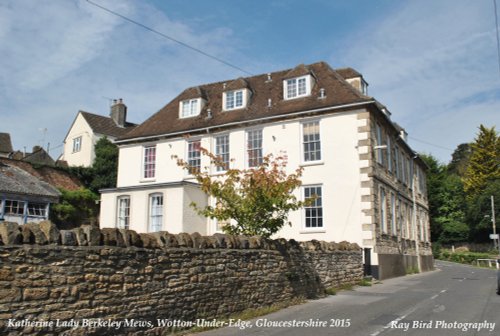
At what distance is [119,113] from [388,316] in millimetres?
44415

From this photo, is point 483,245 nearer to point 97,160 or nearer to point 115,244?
point 97,160

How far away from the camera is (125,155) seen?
2869 cm

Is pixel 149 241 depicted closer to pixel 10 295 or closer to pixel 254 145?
pixel 10 295

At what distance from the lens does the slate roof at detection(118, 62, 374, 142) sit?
2342cm

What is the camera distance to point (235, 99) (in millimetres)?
26812

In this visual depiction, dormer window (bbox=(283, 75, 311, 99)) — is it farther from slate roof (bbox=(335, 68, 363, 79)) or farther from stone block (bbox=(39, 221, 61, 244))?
stone block (bbox=(39, 221, 61, 244))

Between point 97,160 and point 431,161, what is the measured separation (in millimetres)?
43028

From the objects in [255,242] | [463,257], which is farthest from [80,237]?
[463,257]

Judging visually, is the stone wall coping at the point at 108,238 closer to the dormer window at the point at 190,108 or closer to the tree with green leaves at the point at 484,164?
the dormer window at the point at 190,108

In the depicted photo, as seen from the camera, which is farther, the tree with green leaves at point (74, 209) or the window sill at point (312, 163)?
the tree with green leaves at point (74, 209)

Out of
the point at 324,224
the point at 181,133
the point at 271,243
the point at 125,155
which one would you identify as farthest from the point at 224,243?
the point at 125,155

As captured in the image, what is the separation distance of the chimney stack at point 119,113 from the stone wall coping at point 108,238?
4134 centimetres

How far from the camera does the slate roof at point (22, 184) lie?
103 feet

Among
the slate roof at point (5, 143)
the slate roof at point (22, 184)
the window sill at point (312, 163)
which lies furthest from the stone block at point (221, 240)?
the slate roof at point (5, 143)
